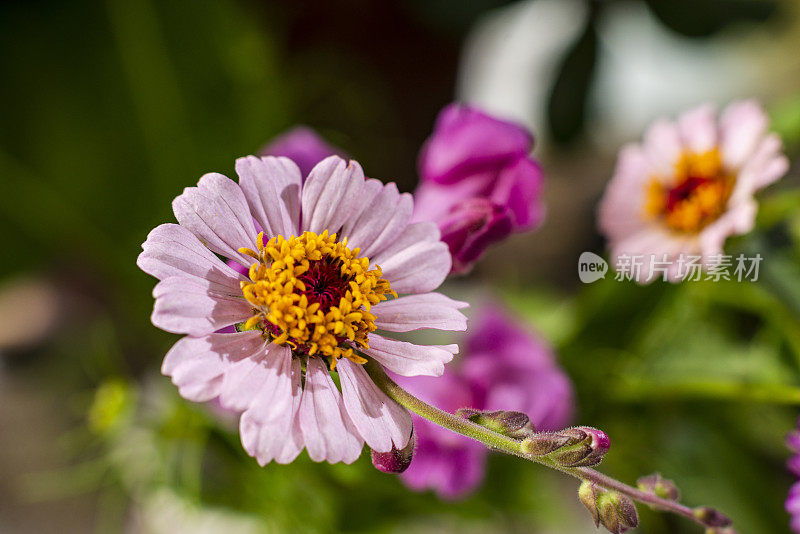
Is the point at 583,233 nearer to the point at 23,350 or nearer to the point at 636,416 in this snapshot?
the point at 636,416

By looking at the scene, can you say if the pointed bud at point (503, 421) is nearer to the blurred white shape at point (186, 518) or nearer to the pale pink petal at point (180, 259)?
the pale pink petal at point (180, 259)

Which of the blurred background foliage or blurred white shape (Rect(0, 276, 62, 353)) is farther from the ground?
the blurred background foliage

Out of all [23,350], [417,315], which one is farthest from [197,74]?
[417,315]

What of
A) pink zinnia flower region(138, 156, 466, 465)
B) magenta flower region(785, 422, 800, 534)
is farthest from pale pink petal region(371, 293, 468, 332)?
magenta flower region(785, 422, 800, 534)

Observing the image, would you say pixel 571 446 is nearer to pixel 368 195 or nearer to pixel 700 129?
pixel 368 195

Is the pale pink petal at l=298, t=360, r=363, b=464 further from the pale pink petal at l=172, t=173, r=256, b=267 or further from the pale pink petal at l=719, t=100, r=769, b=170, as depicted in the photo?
the pale pink petal at l=719, t=100, r=769, b=170

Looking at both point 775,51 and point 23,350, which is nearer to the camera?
point 23,350

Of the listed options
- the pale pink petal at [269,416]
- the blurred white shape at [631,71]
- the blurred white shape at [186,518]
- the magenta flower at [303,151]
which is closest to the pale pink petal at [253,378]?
the pale pink petal at [269,416]

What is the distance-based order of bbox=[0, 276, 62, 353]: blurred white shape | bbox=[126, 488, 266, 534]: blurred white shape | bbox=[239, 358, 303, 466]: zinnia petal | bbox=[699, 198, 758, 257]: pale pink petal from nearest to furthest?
bbox=[239, 358, 303, 466]: zinnia petal
bbox=[699, 198, 758, 257]: pale pink petal
bbox=[126, 488, 266, 534]: blurred white shape
bbox=[0, 276, 62, 353]: blurred white shape
